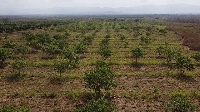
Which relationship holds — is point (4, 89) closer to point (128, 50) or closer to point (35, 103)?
point (35, 103)

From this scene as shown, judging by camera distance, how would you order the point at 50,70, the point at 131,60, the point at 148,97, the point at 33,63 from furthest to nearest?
the point at 131,60 → the point at 33,63 → the point at 50,70 → the point at 148,97

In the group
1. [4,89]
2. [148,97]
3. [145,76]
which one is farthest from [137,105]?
[4,89]

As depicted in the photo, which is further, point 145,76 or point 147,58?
point 147,58

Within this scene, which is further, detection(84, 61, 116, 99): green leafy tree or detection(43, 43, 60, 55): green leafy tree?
detection(43, 43, 60, 55): green leafy tree

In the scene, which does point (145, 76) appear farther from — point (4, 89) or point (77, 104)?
point (4, 89)

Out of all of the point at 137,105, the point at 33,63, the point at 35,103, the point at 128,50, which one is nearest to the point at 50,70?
the point at 33,63

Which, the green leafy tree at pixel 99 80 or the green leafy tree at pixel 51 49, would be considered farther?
the green leafy tree at pixel 51 49

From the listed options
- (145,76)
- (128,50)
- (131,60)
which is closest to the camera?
(145,76)

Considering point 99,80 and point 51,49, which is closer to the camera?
point 99,80

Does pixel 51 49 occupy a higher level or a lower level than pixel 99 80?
higher
